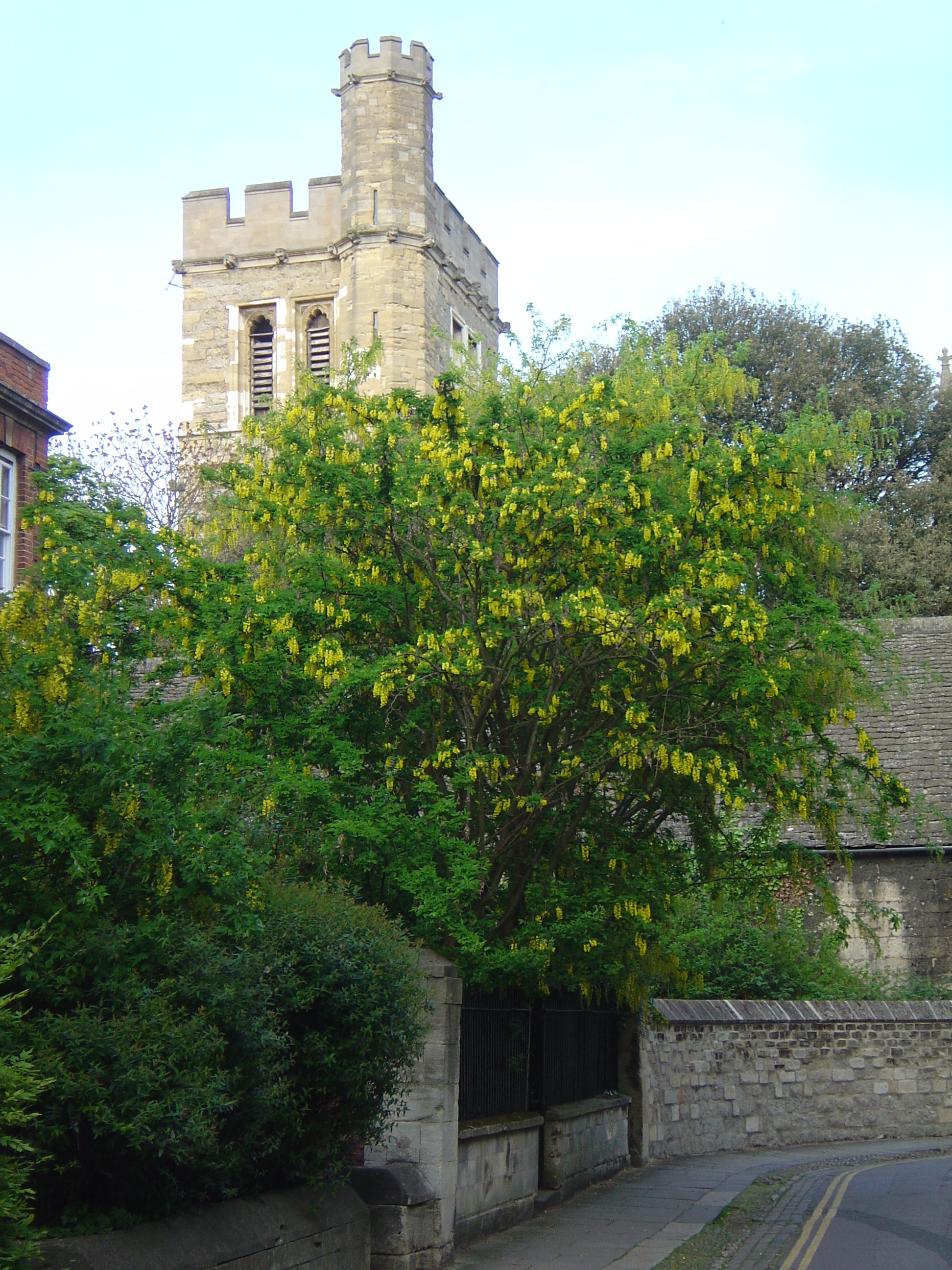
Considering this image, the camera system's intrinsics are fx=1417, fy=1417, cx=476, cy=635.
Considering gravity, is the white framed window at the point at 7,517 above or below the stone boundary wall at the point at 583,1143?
above

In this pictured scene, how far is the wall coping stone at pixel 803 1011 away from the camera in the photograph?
64.4 feet

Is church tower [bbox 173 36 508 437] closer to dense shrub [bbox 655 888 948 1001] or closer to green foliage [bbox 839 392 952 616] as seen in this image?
green foliage [bbox 839 392 952 616]

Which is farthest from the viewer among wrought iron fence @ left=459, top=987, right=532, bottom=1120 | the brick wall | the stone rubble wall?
the brick wall

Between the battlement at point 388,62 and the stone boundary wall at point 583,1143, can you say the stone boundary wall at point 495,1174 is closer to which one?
the stone boundary wall at point 583,1143

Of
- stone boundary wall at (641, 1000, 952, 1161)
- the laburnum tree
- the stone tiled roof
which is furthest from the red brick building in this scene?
the stone tiled roof

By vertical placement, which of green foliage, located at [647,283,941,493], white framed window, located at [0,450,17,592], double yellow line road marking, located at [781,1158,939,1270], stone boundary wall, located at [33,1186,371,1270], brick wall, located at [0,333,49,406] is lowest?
double yellow line road marking, located at [781,1158,939,1270]

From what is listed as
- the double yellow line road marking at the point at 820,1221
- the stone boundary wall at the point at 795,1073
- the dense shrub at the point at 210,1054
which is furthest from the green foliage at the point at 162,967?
the stone boundary wall at the point at 795,1073

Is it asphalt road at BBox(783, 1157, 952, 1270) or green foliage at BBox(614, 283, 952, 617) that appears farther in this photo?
green foliage at BBox(614, 283, 952, 617)

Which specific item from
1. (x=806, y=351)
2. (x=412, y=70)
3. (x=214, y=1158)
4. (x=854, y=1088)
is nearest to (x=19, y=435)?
(x=214, y=1158)

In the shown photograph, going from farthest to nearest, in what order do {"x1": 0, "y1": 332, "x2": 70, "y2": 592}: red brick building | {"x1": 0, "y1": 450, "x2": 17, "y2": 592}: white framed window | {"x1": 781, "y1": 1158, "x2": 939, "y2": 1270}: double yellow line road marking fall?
{"x1": 0, "y1": 332, "x2": 70, "y2": 592}: red brick building
{"x1": 0, "y1": 450, "x2": 17, "y2": 592}: white framed window
{"x1": 781, "y1": 1158, "x2": 939, "y2": 1270}: double yellow line road marking

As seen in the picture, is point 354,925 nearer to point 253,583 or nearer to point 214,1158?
point 214,1158

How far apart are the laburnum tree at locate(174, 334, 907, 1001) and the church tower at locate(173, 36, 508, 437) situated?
99.5ft

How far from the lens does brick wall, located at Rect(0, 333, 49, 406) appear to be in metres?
17.8

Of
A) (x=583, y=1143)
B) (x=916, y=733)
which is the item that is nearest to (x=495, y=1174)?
(x=583, y=1143)
